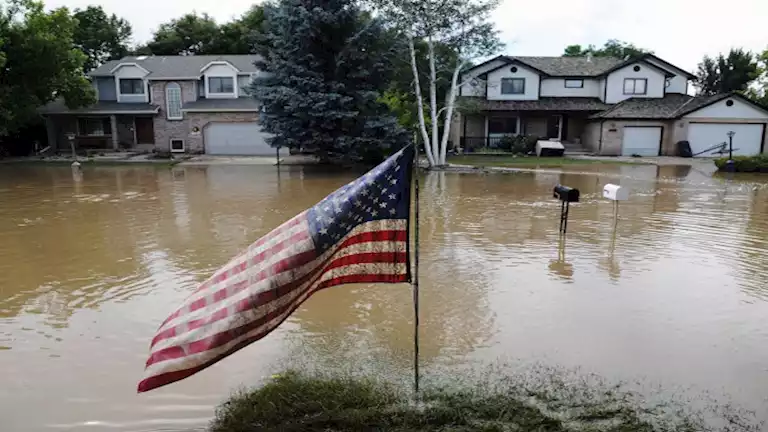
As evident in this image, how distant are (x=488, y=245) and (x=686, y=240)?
13.5 ft

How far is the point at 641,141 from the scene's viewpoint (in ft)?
114

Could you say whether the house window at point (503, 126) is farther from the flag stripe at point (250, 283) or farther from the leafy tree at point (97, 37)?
the flag stripe at point (250, 283)

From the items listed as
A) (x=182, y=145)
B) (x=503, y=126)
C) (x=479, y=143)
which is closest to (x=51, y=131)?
(x=182, y=145)

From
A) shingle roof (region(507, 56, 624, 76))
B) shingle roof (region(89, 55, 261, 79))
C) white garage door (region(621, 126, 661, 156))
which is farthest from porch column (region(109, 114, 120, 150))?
white garage door (region(621, 126, 661, 156))

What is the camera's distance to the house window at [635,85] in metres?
36.0

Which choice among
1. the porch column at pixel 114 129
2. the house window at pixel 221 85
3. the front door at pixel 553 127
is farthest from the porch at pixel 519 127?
the porch column at pixel 114 129

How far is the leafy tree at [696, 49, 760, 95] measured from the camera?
1767 inches

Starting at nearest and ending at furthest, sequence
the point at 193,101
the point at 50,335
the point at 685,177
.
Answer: the point at 50,335, the point at 685,177, the point at 193,101

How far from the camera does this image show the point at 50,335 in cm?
656

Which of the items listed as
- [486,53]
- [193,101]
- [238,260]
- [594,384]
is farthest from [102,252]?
[193,101]

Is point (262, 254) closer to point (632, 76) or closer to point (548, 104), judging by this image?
point (548, 104)

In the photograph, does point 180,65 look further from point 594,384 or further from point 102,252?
point 594,384

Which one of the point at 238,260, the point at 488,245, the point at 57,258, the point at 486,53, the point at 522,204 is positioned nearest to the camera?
the point at 238,260

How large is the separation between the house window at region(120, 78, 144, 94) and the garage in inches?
202
